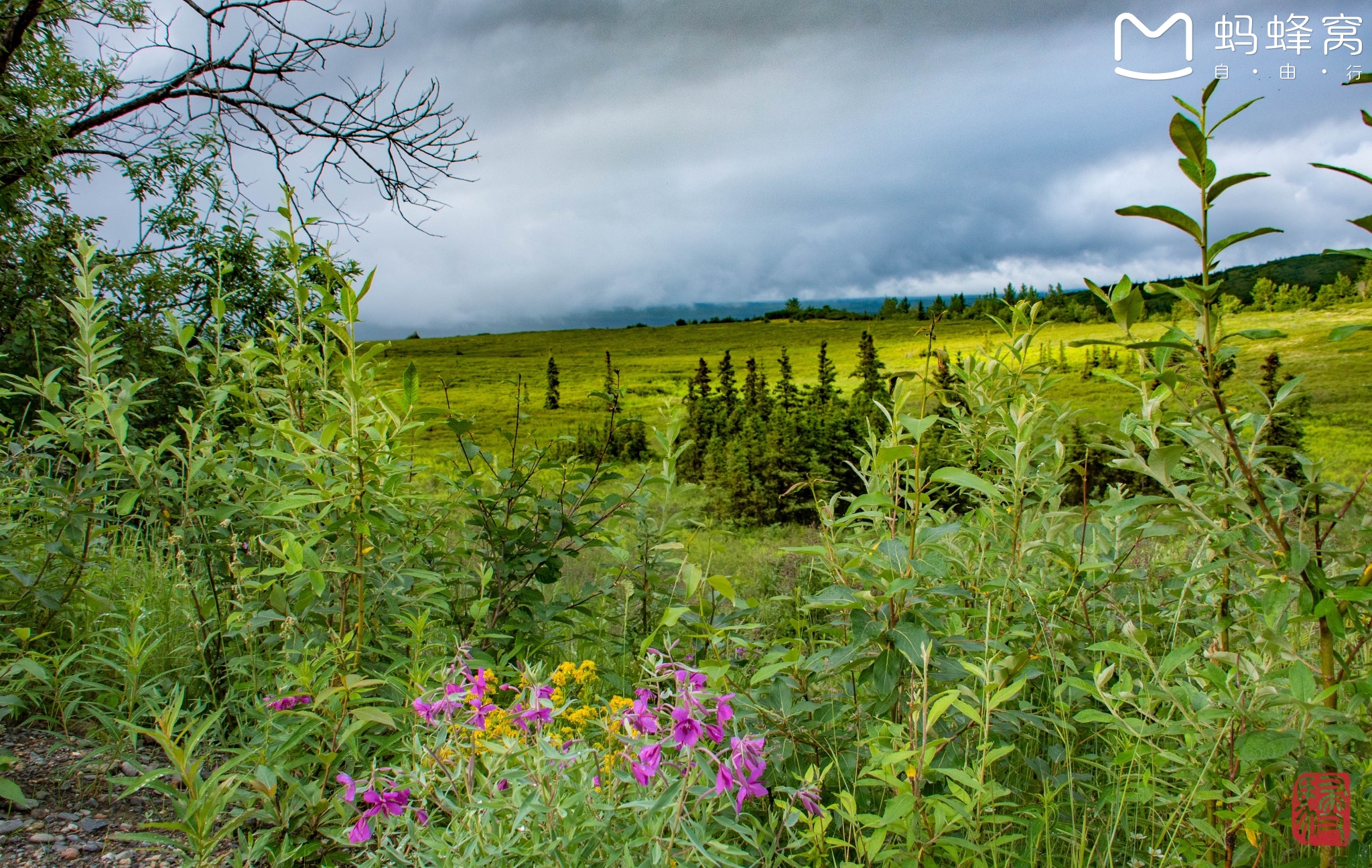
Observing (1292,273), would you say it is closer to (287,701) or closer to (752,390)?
(752,390)

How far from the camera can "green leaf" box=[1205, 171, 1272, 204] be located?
4.10ft

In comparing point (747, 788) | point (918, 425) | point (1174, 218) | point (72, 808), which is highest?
point (1174, 218)

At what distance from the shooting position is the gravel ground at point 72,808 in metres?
1.60

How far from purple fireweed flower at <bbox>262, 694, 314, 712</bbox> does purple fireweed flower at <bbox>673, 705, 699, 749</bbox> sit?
3.26 feet

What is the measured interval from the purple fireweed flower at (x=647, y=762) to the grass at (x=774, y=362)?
19.5 ft

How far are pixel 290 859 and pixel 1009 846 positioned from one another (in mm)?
1724

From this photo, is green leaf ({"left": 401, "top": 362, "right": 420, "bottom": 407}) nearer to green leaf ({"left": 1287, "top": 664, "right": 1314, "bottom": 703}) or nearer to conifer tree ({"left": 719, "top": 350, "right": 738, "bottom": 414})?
green leaf ({"left": 1287, "top": 664, "right": 1314, "bottom": 703})

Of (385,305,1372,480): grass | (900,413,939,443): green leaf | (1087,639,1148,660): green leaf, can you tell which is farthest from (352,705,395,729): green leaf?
(385,305,1372,480): grass

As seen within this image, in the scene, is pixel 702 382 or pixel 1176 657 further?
pixel 702 382

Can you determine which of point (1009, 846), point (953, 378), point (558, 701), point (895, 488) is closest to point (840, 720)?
point (1009, 846)

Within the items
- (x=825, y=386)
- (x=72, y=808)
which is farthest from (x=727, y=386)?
(x=72, y=808)

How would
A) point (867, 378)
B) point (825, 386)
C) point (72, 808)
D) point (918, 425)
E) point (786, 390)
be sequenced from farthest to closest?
1. point (825, 386)
2. point (786, 390)
3. point (867, 378)
4. point (72, 808)
5. point (918, 425)

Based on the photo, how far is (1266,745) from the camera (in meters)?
1.30

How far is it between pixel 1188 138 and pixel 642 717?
4.59 ft
